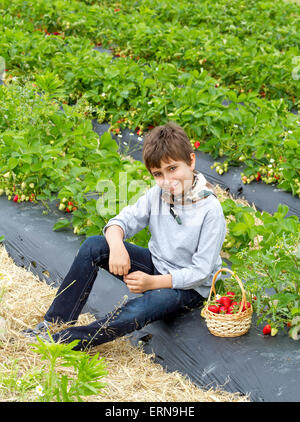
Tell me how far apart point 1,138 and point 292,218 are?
2164mm

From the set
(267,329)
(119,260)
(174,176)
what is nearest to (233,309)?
(267,329)

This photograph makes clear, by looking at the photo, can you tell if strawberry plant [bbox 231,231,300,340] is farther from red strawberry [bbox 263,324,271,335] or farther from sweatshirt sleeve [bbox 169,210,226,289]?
sweatshirt sleeve [bbox 169,210,226,289]

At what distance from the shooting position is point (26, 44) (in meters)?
6.65

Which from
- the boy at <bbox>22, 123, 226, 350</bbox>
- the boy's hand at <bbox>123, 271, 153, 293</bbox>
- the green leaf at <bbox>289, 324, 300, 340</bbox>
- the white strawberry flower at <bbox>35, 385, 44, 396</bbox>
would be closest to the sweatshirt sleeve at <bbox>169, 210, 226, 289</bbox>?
the boy at <bbox>22, 123, 226, 350</bbox>

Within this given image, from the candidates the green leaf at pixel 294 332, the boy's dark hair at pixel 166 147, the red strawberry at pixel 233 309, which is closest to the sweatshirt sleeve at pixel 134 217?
the boy's dark hair at pixel 166 147

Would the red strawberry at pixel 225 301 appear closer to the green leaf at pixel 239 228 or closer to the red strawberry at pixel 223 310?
the red strawberry at pixel 223 310

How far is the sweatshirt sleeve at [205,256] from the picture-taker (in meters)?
2.69

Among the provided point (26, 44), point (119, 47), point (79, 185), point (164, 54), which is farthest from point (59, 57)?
point (79, 185)

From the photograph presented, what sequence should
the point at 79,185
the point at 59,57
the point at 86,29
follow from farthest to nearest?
the point at 86,29, the point at 59,57, the point at 79,185

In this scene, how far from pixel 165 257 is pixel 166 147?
54 centimetres

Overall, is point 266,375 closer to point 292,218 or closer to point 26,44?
point 292,218

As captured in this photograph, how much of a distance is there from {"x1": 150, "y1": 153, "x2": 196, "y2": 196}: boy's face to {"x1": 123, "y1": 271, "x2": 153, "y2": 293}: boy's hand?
0.41 meters

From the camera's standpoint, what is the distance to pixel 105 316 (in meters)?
2.69

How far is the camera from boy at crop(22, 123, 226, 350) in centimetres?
269
